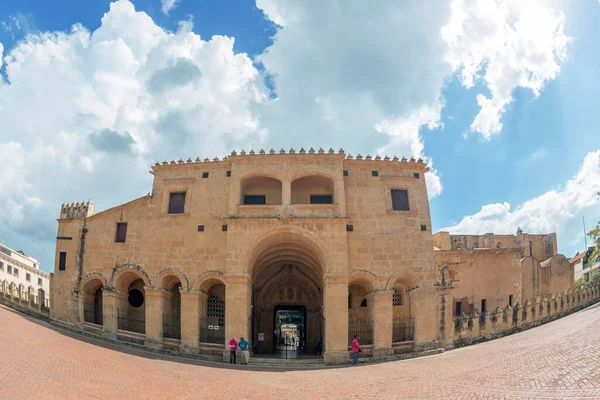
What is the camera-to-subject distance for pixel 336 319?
20.2 m

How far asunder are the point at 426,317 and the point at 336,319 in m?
5.04

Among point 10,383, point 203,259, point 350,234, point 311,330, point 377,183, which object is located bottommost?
point 311,330

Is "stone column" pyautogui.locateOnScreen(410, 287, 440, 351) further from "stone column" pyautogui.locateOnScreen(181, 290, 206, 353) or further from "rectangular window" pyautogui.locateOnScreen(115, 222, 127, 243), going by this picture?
"rectangular window" pyautogui.locateOnScreen(115, 222, 127, 243)

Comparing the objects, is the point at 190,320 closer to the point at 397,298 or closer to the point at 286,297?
the point at 286,297

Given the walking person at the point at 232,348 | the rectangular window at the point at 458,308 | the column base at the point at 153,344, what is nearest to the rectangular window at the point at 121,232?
the column base at the point at 153,344

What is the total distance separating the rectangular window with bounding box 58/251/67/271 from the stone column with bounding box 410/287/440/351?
20.9 m

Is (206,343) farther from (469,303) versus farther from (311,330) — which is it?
(469,303)

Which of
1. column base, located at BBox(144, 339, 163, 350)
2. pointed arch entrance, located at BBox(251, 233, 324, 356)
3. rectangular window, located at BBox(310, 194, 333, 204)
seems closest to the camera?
column base, located at BBox(144, 339, 163, 350)

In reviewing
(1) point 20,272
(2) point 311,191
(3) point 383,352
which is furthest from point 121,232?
(1) point 20,272

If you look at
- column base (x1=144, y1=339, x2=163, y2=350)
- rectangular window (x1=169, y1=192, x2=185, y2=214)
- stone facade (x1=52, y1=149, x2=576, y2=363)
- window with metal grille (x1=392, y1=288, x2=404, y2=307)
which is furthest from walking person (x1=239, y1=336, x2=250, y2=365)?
window with metal grille (x1=392, y1=288, x2=404, y2=307)

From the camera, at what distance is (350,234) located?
845 inches

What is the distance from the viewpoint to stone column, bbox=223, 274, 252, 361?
20281 millimetres

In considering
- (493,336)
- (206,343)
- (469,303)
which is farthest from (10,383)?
(469,303)

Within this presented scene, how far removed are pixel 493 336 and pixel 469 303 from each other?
11.0 ft
